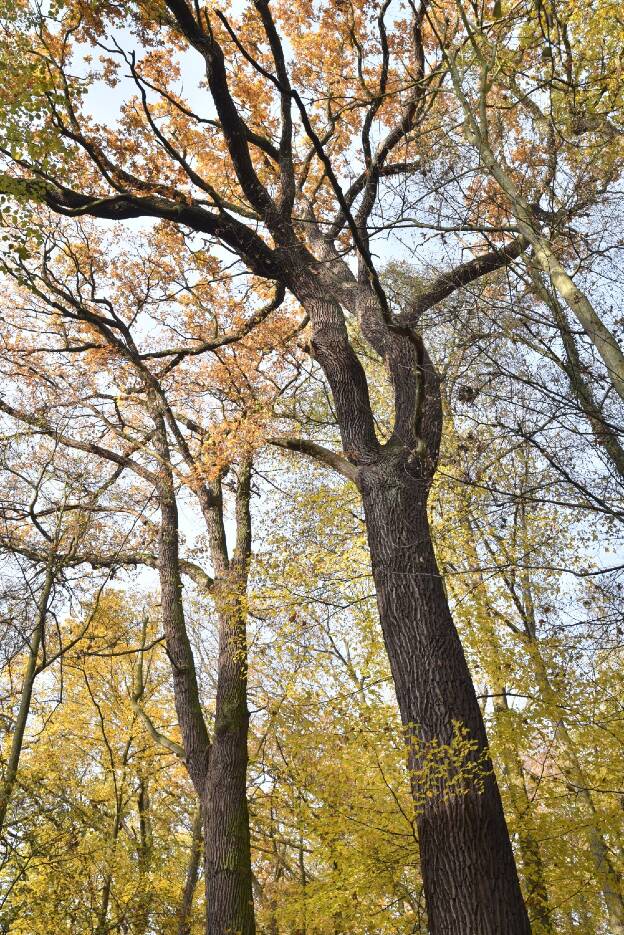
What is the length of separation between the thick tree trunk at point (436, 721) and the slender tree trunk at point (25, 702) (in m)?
3.22

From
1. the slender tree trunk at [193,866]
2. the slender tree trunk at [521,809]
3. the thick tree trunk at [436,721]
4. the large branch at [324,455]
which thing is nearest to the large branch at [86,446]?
the large branch at [324,455]

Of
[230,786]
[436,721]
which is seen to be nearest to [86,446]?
[230,786]

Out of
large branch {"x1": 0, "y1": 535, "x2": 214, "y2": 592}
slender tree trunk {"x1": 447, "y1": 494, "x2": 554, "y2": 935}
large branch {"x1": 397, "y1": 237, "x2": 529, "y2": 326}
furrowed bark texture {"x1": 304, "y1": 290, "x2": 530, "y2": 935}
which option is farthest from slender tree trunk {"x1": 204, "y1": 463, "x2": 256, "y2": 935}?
large branch {"x1": 397, "y1": 237, "x2": 529, "y2": 326}

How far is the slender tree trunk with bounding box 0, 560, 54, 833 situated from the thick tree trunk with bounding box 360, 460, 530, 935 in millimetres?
3218

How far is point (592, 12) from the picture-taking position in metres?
5.20

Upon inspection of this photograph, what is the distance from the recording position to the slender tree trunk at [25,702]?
16.1 feet

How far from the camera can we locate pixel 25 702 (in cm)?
541

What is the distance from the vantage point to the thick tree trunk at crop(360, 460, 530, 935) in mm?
3646

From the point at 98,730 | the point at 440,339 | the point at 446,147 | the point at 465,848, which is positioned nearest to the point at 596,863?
the point at 465,848

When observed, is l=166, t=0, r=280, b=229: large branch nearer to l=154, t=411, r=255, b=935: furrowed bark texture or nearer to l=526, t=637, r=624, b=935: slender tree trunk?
l=154, t=411, r=255, b=935: furrowed bark texture

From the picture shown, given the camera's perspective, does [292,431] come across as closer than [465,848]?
No

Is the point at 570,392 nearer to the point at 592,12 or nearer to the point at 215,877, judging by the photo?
the point at 592,12

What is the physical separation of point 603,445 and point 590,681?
3.60 metres

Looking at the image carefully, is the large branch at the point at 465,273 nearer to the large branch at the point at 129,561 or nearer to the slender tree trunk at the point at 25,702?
the slender tree trunk at the point at 25,702
